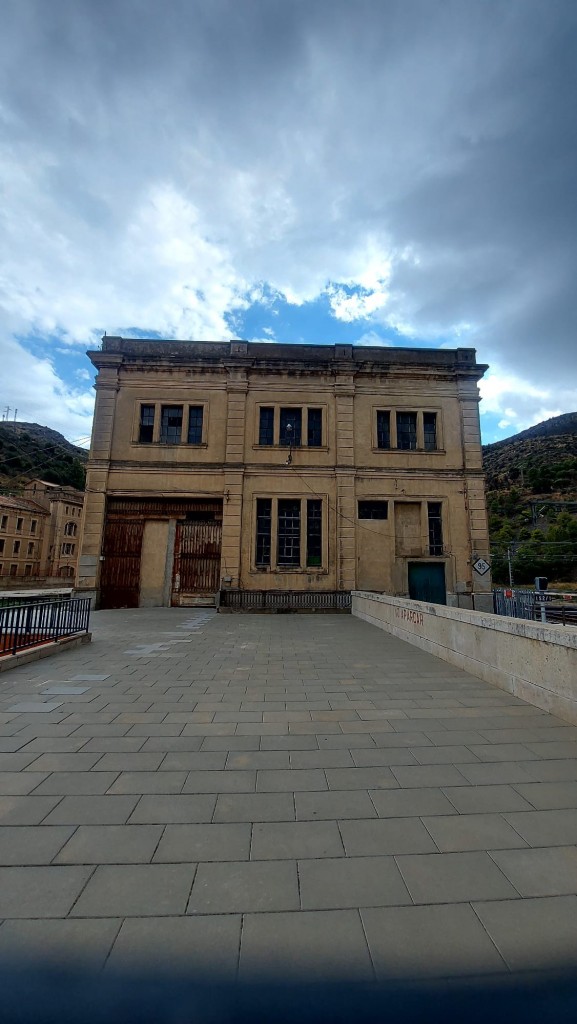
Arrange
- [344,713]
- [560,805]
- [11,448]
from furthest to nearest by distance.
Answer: [11,448], [344,713], [560,805]

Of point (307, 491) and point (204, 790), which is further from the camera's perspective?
point (307, 491)

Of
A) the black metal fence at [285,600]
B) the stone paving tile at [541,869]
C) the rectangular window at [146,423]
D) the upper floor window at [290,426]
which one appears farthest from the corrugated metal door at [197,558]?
the stone paving tile at [541,869]

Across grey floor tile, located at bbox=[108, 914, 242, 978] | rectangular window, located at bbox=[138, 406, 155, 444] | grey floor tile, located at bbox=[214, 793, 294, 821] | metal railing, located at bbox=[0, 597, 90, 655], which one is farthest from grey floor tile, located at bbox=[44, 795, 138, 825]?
rectangular window, located at bbox=[138, 406, 155, 444]

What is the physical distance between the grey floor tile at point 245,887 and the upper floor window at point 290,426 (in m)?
18.0

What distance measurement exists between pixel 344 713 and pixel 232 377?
17.6 metres

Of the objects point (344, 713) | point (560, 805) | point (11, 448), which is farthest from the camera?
point (11, 448)

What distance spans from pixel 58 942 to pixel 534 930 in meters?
1.98

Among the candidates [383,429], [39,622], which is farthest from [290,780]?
[383,429]

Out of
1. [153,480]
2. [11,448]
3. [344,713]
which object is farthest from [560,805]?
[11,448]

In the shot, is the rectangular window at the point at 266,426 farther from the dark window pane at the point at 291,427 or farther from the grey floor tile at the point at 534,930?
the grey floor tile at the point at 534,930

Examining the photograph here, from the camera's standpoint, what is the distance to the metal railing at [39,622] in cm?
721

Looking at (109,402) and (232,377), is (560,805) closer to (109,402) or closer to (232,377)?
(232,377)

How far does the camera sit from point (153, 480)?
19125 mm

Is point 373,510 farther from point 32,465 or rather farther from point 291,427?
point 32,465
